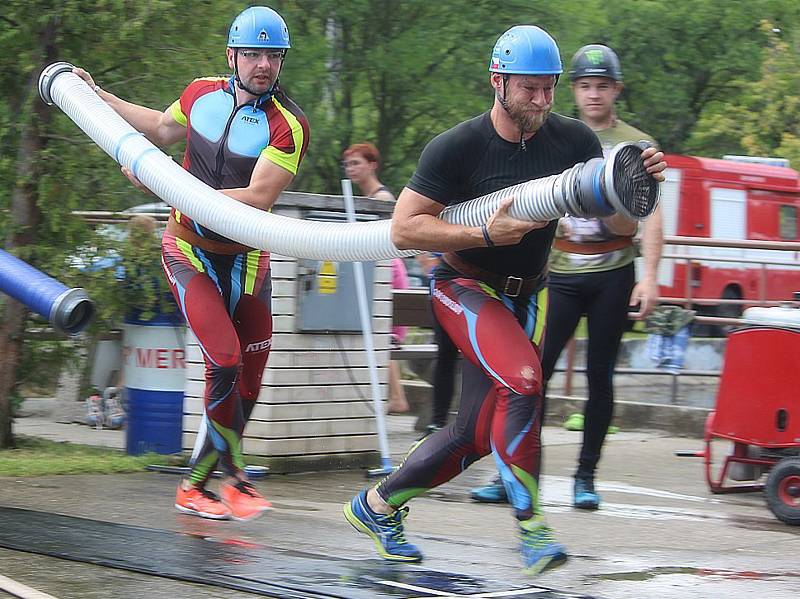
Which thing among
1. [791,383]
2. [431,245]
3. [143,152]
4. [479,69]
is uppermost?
[479,69]

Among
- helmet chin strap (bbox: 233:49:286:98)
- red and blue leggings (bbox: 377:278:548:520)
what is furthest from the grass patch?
red and blue leggings (bbox: 377:278:548:520)

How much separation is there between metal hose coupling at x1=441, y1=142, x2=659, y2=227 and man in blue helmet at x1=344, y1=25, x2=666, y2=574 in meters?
0.06

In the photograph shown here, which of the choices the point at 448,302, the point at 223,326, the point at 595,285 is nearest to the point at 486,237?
the point at 448,302

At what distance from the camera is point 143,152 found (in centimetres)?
588

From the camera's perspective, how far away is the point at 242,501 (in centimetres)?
585

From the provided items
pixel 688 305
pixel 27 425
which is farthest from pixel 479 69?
pixel 27 425

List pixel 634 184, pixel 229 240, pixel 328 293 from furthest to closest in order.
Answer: pixel 328 293
pixel 229 240
pixel 634 184

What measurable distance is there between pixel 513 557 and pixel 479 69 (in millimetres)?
19717

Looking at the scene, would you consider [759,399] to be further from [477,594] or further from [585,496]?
[477,594]

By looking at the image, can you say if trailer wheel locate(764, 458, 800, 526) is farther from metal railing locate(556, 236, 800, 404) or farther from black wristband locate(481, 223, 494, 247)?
metal railing locate(556, 236, 800, 404)

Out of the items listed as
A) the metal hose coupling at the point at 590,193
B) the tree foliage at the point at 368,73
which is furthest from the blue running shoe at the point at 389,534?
the tree foliage at the point at 368,73

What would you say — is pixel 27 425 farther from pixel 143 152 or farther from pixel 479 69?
pixel 479 69

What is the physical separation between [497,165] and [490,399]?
82 cm

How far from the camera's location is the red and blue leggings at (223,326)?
5785 millimetres
